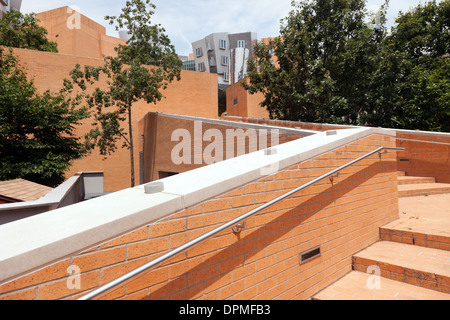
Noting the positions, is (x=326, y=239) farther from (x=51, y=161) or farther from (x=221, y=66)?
(x=221, y=66)

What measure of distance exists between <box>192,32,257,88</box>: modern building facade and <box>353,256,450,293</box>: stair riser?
61474 millimetres

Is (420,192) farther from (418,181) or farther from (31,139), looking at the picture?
(31,139)

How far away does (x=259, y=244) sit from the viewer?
2436 mm

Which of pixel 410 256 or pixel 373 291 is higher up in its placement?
pixel 410 256

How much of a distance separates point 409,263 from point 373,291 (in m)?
0.58

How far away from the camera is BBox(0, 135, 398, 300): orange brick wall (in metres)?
1.56

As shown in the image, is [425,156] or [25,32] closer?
[425,156]

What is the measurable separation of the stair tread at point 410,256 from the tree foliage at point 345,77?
9.08 metres

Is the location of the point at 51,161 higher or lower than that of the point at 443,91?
lower

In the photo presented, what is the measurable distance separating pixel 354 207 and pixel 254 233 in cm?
177

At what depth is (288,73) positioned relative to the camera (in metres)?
13.4

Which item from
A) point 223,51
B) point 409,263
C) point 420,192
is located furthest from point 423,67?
point 223,51

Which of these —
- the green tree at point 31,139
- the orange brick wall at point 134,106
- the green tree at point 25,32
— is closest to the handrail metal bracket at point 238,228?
the green tree at point 31,139

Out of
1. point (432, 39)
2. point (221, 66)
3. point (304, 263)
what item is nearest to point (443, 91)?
point (432, 39)
